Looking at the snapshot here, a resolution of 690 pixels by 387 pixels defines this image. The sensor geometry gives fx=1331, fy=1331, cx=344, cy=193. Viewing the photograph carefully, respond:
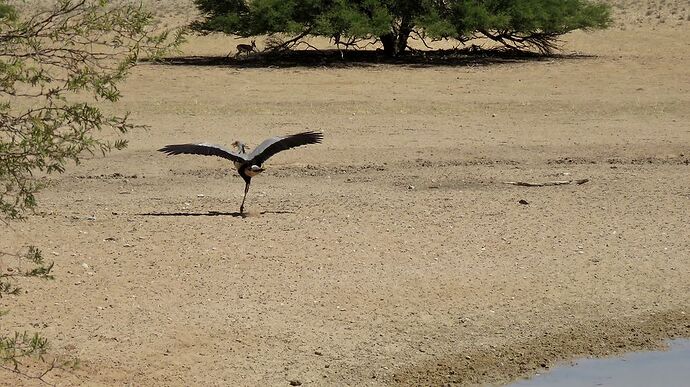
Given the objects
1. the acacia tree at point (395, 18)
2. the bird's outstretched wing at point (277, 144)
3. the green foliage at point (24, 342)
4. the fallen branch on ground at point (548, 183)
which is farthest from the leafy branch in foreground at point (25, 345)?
the acacia tree at point (395, 18)

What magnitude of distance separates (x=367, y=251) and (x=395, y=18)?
17390 mm

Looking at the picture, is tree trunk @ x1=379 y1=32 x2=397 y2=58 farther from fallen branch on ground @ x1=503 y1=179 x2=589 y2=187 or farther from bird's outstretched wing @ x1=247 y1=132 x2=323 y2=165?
bird's outstretched wing @ x1=247 y1=132 x2=323 y2=165

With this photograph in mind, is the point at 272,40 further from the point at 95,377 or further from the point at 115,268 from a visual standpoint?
the point at 95,377

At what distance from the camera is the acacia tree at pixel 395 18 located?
27.4m

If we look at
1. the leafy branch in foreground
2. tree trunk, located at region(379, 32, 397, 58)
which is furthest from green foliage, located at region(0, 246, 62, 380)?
tree trunk, located at region(379, 32, 397, 58)

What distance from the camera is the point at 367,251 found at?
1155 centimetres

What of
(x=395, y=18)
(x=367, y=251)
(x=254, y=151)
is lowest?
(x=367, y=251)

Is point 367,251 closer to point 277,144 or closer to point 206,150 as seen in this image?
point 277,144

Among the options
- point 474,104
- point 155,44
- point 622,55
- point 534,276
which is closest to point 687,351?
point 534,276

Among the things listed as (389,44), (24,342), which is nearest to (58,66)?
(24,342)

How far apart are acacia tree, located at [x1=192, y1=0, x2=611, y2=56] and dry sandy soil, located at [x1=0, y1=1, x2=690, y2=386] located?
718 cm

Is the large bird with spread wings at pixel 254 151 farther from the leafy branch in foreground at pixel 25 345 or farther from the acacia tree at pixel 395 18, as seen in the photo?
the acacia tree at pixel 395 18

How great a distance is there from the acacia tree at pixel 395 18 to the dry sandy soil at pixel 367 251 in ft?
23.6

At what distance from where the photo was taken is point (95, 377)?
8.58 meters
